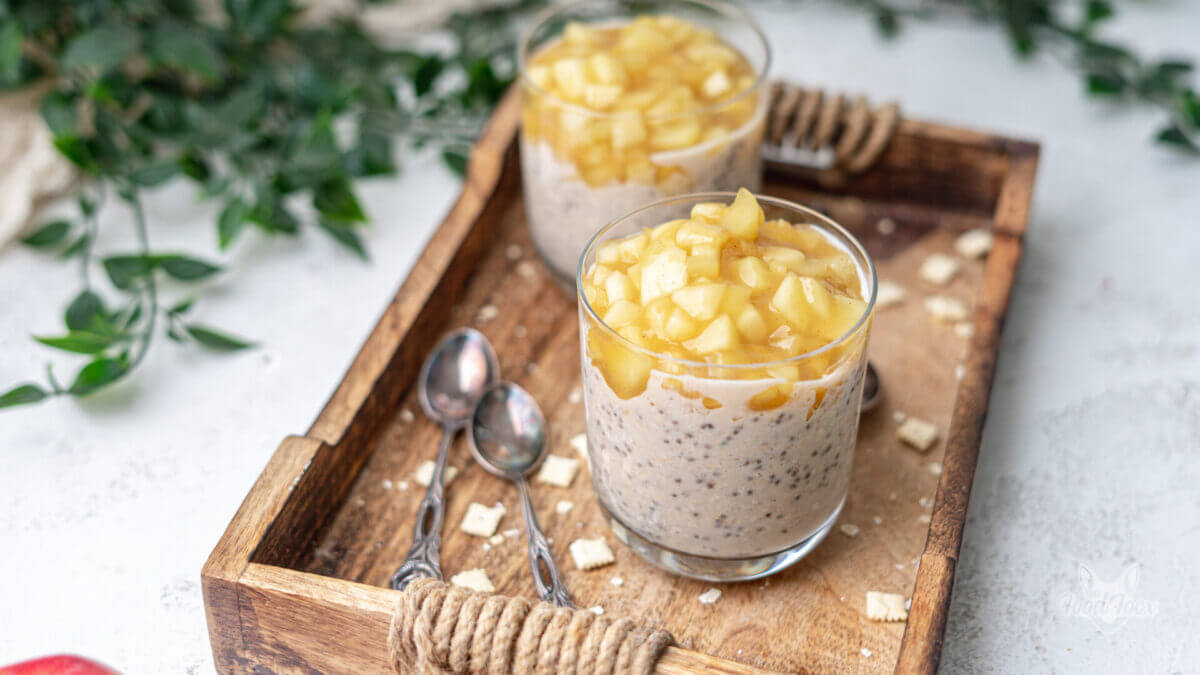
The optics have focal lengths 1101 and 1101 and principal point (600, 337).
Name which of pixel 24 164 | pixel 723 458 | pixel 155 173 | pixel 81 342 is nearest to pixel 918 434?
pixel 723 458

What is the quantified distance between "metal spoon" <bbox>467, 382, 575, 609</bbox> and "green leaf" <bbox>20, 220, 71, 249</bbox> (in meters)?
0.83

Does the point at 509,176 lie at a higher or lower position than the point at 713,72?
lower

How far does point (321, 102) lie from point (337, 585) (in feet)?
3.43

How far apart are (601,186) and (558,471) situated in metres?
0.39

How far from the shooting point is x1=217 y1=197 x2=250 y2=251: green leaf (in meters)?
1.73

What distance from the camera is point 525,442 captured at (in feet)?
4.64

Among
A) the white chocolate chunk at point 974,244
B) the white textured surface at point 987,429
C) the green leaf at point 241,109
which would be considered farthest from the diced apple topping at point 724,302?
the green leaf at point 241,109

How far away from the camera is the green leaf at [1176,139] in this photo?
1916mm

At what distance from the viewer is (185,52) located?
70.3 inches

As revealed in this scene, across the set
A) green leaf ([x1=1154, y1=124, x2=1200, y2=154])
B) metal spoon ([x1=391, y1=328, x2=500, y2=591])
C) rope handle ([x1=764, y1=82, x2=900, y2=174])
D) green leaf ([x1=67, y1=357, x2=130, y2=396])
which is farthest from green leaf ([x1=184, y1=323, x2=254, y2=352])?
green leaf ([x1=1154, y1=124, x2=1200, y2=154])

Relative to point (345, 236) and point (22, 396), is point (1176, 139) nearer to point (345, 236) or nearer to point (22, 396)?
point (345, 236)

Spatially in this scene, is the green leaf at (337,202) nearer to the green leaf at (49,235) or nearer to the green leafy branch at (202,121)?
the green leafy branch at (202,121)

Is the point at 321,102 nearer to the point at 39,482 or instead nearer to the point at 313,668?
the point at 39,482

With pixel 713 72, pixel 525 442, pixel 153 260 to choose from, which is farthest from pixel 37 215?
pixel 713 72
